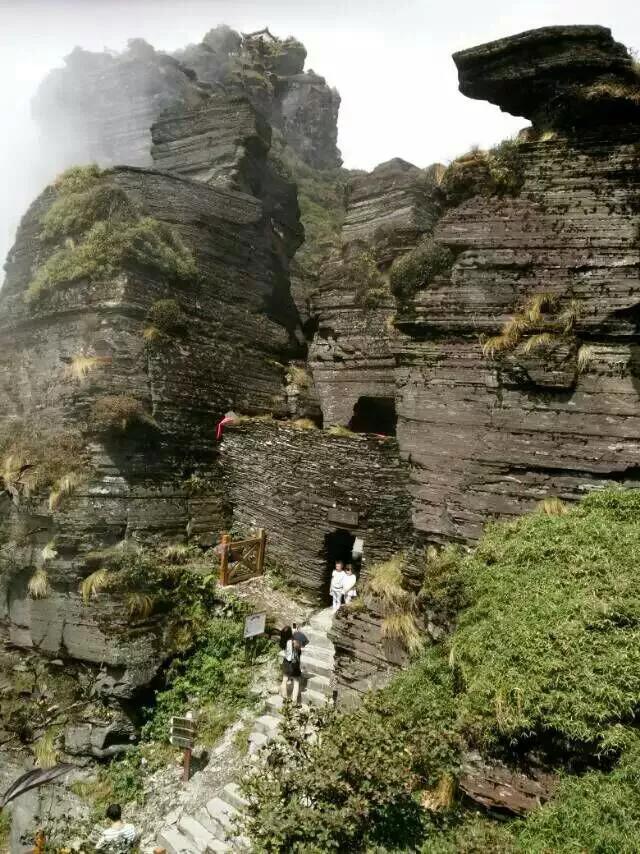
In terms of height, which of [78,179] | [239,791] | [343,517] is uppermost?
[78,179]

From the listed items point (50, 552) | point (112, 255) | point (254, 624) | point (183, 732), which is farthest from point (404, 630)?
point (112, 255)

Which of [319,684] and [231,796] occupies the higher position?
[319,684]

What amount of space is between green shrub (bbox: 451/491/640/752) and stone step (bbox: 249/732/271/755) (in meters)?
4.90

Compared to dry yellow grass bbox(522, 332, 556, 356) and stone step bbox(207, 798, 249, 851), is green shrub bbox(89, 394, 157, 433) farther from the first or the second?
dry yellow grass bbox(522, 332, 556, 356)

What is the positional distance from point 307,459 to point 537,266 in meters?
6.82

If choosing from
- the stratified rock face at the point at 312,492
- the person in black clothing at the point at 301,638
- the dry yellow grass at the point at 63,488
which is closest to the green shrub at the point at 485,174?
the stratified rock face at the point at 312,492

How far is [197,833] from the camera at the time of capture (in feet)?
29.7

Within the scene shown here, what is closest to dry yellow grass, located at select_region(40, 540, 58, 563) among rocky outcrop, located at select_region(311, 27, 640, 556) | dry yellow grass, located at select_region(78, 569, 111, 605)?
dry yellow grass, located at select_region(78, 569, 111, 605)

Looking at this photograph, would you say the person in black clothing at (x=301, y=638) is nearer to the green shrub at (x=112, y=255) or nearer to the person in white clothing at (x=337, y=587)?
the person in white clothing at (x=337, y=587)

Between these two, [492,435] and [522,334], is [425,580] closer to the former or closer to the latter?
[492,435]

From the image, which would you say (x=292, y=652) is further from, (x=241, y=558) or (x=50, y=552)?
(x=50, y=552)

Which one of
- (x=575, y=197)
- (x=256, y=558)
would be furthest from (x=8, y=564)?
(x=575, y=197)

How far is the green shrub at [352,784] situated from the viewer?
564 centimetres

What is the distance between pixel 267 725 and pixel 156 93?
56350 mm
